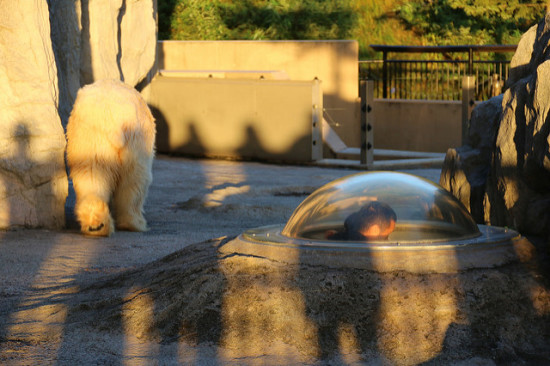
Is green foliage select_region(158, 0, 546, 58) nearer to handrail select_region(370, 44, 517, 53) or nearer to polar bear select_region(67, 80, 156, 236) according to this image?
handrail select_region(370, 44, 517, 53)

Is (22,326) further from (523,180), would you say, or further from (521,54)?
(521,54)

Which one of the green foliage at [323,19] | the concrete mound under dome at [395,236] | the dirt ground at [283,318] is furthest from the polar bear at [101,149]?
the green foliage at [323,19]

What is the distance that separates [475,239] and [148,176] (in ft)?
Result: 14.6

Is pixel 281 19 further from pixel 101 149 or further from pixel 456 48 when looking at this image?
pixel 101 149

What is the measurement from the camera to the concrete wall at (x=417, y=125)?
1983cm

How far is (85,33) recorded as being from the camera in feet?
47.4

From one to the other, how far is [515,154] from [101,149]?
4.13 metres

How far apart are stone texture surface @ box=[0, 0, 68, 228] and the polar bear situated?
9.4 inches

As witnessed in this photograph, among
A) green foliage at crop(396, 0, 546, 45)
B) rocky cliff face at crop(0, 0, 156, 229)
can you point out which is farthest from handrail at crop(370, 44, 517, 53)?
rocky cliff face at crop(0, 0, 156, 229)

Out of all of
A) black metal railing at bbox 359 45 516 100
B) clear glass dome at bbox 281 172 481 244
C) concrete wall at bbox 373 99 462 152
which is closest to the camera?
clear glass dome at bbox 281 172 481 244

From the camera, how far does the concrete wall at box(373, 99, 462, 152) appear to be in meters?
19.8

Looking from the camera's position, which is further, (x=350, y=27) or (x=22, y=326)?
(x=350, y=27)

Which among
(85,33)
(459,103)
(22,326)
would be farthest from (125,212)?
(459,103)

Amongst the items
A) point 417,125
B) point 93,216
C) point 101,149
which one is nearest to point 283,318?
point 93,216
